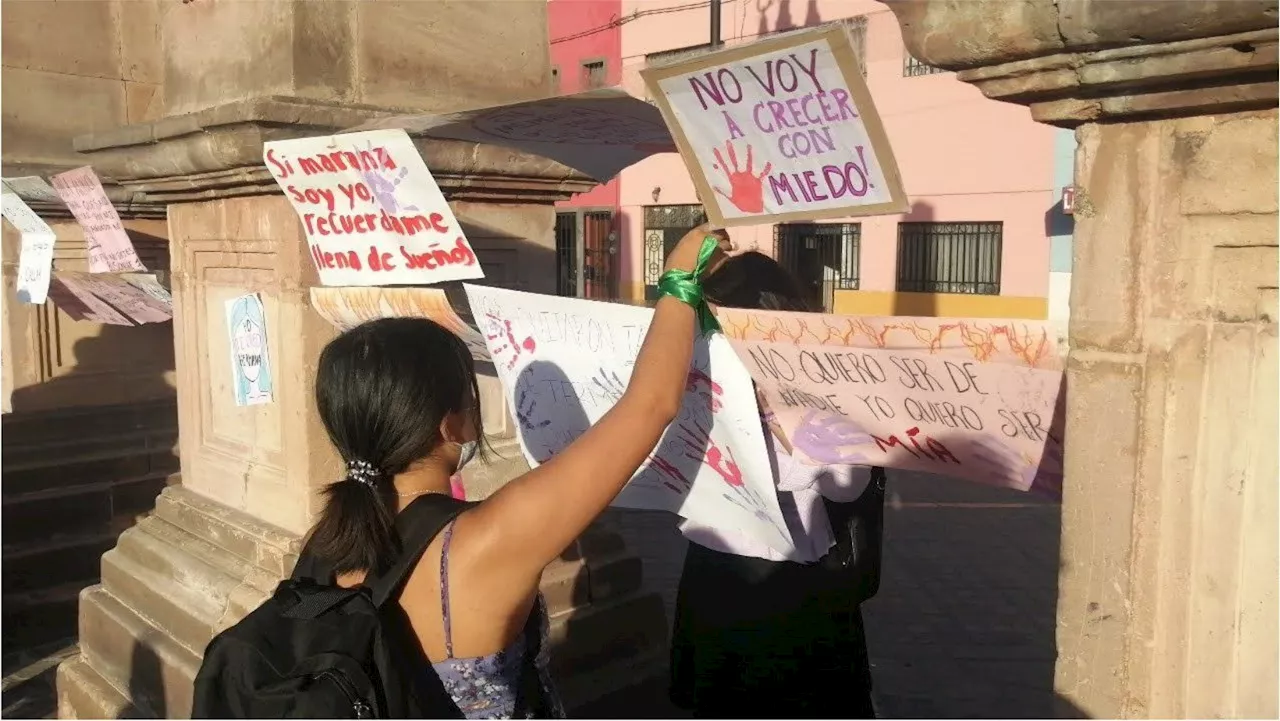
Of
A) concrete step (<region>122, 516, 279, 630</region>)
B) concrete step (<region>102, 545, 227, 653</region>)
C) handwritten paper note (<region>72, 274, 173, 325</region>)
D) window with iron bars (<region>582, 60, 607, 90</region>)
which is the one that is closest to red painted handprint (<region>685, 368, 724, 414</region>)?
concrete step (<region>122, 516, 279, 630</region>)

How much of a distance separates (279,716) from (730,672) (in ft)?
4.02

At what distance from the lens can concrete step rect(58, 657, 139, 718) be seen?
3695 mm

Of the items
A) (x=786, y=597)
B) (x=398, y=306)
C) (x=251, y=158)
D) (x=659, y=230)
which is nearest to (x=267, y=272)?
(x=251, y=158)

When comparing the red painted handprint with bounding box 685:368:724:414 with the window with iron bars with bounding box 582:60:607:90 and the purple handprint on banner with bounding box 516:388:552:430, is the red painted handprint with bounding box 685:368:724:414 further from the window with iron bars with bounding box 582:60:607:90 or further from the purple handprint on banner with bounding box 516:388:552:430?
the window with iron bars with bounding box 582:60:607:90

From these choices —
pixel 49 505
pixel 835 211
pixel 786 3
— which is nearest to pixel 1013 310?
pixel 786 3

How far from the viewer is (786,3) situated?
1543 cm

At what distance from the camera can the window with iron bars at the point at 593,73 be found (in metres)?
18.8

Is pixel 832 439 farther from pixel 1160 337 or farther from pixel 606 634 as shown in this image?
pixel 606 634

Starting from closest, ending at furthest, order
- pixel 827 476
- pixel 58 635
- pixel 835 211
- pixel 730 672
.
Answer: pixel 835 211, pixel 827 476, pixel 730 672, pixel 58 635

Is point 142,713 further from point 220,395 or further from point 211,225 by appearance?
point 211,225

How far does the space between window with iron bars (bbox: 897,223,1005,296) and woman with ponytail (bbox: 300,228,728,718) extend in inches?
529

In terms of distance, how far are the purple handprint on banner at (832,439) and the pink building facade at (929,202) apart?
11777 millimetres

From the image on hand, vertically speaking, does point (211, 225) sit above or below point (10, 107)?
below

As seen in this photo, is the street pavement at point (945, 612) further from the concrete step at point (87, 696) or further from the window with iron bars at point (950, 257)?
the window with iron bars at point (950, 257)
